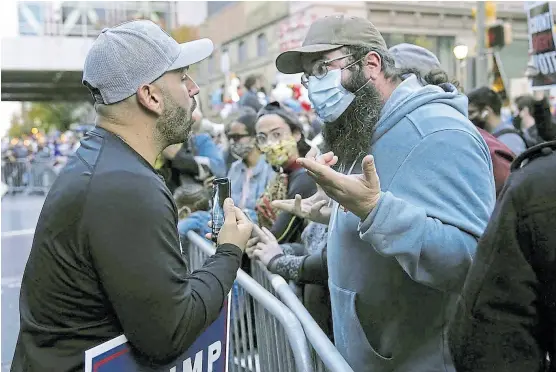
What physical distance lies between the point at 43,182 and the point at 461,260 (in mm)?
23989

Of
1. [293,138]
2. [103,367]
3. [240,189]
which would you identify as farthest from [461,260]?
[240,189]

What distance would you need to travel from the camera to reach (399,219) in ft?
6.39

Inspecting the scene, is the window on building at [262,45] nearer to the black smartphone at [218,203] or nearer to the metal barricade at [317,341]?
the metal barricade at [317,341]

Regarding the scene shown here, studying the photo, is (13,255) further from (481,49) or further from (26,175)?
(26,175)

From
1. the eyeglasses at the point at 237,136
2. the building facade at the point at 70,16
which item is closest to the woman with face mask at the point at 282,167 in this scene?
the eyeglasses at the point at 237,136

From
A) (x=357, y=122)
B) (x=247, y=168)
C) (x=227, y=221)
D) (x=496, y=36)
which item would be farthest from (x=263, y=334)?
(x=496, y=36)

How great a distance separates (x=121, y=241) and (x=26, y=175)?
25.1 meters

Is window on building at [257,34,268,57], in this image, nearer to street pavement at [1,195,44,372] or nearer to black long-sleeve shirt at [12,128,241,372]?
street pavement at [1,195,44,372]

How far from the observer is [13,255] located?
10531 millimetres

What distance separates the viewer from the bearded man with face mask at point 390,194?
1.97 meters

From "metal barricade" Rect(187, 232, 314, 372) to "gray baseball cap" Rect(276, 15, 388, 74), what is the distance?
0.99 m

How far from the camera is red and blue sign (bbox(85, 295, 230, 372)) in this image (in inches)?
68.8

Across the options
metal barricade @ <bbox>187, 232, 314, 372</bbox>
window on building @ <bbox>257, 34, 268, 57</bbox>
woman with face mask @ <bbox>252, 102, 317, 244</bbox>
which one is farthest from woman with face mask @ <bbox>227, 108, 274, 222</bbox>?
window on building @ <bbox>257, 34, 268, 57</bbox>

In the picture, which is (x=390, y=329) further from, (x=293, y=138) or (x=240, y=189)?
(x=240, y=189)
